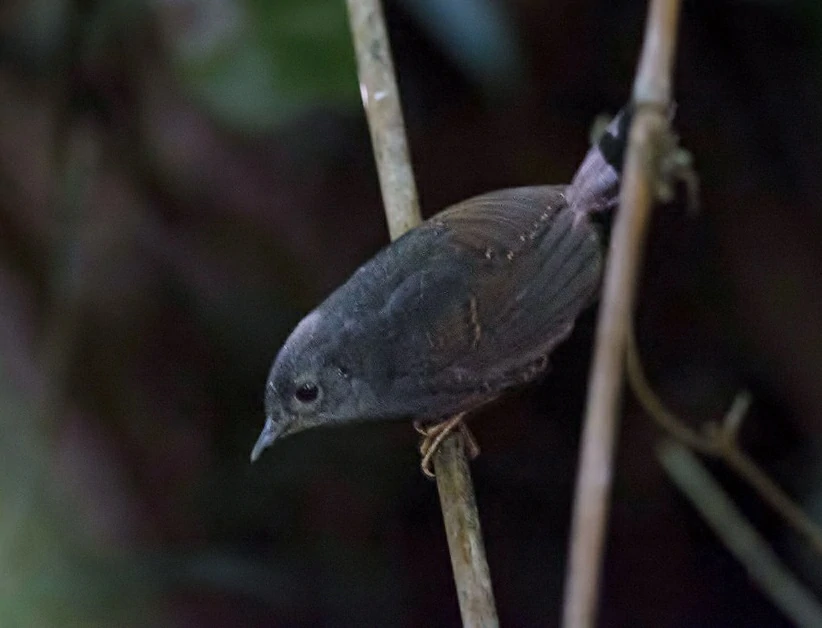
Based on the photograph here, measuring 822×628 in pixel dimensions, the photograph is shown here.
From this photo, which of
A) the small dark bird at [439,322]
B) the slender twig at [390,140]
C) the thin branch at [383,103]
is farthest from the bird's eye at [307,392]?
the thin branch at [383,103]

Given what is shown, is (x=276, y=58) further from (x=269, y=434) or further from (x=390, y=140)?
(x=269, y=434)

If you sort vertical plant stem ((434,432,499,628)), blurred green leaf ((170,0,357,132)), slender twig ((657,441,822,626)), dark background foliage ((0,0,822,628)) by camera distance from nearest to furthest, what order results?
slender twig ((657,441,822,626)) < vertical plant stem ((434,432,499,628)) < blurred green leaf ((170,0,357,132)) < dark background foliage ((0,0,822,628))

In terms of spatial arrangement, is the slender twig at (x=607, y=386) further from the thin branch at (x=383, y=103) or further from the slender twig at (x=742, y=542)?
the thin branch at (x=383, y=103)

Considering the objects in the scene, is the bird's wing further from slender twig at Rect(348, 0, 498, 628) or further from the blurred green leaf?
the blurred green leaf

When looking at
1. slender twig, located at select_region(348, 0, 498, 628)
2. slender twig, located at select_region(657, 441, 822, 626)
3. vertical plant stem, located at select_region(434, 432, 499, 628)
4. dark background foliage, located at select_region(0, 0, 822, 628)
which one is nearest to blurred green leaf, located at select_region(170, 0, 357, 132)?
dark background foliage, located at select_region(0, 0, 822, 628)

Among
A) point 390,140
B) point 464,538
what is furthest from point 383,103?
point 464,538

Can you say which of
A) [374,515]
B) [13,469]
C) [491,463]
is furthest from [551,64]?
[13,469]
